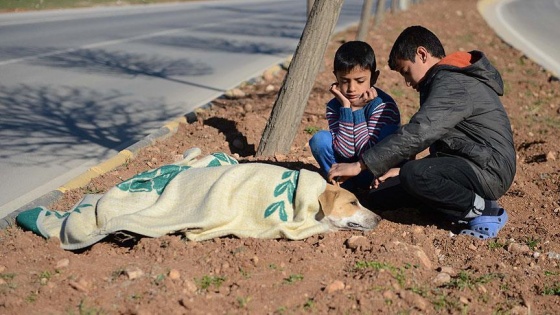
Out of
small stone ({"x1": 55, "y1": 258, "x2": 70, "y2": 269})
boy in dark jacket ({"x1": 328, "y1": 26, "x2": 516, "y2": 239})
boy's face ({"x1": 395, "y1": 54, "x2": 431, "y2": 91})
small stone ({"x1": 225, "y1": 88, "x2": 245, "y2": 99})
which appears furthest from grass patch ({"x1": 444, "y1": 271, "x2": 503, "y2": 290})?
small stone ({"x1": 225, "y1": 88, "x2": 245, "y2": 99})

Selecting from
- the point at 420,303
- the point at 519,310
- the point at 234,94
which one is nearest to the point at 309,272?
the point at 420,303

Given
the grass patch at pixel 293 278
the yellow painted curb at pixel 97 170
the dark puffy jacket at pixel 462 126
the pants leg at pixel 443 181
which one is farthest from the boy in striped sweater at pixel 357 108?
the yellow painted curb at pixel 97 170

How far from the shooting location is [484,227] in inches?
202

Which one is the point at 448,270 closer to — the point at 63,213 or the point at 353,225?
the point at 353,225

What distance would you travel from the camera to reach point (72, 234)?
4.68 meters

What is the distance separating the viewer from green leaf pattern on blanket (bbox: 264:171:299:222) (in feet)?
16.0

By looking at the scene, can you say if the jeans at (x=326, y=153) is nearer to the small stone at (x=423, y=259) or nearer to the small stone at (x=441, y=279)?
the small stone at (x=423, y=259)

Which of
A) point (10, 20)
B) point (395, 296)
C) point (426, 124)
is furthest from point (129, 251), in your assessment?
point (10, 20)

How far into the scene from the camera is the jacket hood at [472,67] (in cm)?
497

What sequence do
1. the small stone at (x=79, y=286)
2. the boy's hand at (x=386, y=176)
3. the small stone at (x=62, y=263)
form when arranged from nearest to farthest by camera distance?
1. the small stone at (x=79, y=286)
2. the small stone at (x=62, y=263)
3. the boy's hand at (x=386, y=176)

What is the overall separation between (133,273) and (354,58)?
2.20 m

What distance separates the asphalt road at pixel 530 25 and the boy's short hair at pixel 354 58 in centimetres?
1037

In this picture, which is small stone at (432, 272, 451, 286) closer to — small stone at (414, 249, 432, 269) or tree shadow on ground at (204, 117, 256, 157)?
small stone at (414, 249, 432, 269)

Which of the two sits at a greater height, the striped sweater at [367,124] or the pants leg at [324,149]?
the striped sweater at [367,124]
